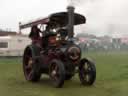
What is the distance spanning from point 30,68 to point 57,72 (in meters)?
2.12

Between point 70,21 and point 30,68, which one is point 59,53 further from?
point 30,68

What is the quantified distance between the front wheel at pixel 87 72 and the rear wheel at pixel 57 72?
83cm

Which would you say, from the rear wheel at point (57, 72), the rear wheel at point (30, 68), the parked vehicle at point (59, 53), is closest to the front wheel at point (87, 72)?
the parked vehicle at point (59, 53)

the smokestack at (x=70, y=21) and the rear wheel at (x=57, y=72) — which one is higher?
the smokestack at (x=70, y=21)

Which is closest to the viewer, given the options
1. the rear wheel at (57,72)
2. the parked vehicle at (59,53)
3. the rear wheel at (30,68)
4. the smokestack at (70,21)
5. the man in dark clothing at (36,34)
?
the rear wheel at (57,72)

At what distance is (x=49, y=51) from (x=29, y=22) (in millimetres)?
1758

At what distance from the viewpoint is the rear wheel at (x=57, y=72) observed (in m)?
10.0

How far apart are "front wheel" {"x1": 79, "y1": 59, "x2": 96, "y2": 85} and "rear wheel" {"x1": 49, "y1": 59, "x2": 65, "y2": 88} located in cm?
83

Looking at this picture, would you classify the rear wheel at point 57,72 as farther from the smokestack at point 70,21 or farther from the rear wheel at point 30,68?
the rear wheel at point 30,68

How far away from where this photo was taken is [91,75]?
415 inches

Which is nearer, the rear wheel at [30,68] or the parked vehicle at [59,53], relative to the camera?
the parked vehicle at [59,53]

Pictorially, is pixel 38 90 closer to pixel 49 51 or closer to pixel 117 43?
pixel 49 51

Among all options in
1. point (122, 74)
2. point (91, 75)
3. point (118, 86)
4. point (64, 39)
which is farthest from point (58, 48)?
point (122, 74)

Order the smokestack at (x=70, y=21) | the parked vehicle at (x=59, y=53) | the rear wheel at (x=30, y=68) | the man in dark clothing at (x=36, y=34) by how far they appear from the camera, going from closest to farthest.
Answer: the parked vehicle at (x=59, y=53)
the smokestack at (x=70, y=21)
the rear wheel at (x=30, y=68)
the man in dark clothing at (x=36, y=34)
